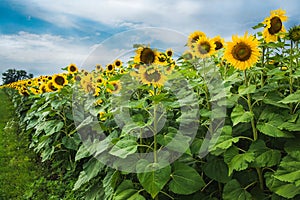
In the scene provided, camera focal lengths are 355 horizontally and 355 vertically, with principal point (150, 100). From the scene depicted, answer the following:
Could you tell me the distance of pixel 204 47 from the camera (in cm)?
281

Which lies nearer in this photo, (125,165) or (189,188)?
(189,188)

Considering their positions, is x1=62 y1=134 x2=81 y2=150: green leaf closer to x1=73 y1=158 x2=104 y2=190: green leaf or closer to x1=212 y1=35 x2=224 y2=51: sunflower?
x1=73 y1=158 x2=104 y2=190: green leaf

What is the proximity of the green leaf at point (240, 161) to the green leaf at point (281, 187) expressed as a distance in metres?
0.14

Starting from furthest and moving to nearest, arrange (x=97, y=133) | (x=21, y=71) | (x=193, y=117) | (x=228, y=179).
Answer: (x=21, y=71) → (x=97, y=133) → (x=193, y=117) → (x=228, y=179)

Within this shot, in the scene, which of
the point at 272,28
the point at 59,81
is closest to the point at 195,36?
the point at 272,28

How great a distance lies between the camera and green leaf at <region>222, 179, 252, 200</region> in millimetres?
2008

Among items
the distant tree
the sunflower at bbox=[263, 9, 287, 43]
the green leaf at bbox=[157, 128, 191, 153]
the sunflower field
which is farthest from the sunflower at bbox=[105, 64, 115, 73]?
the distant tree

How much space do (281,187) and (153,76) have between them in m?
1.05

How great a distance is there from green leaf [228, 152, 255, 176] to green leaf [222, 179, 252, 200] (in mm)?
134

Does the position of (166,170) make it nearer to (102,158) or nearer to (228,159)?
(228,159)

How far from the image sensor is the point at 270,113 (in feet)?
6.81

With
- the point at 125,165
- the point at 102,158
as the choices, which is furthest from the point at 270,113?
the point at 102,158

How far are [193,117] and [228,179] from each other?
44cm

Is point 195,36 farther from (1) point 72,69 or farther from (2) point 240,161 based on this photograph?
(1) point 72,69
